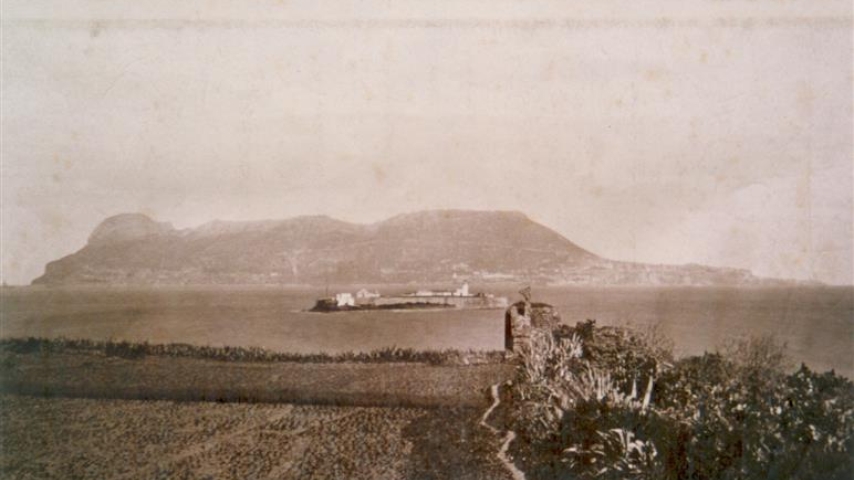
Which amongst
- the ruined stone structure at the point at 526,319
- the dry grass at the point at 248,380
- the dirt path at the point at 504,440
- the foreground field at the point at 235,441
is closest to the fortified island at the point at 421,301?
the dry grass at the point at 248,380

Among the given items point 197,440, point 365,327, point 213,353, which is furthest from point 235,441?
point 365,327

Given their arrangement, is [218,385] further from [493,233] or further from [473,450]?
[493,233]

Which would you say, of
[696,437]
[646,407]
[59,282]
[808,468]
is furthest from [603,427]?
[59,282]

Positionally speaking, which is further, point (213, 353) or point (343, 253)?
point (343, 253)

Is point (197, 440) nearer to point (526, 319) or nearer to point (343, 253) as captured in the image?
point (526, 319)

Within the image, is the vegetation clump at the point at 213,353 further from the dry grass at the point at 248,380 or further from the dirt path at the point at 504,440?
the dirt path at the point at 504,440
